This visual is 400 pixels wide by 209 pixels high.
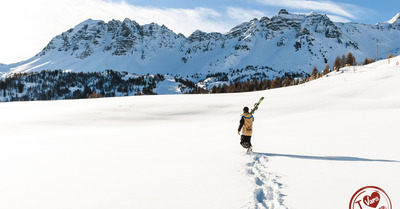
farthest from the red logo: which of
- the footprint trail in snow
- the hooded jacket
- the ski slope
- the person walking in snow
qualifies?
the hooded jacket

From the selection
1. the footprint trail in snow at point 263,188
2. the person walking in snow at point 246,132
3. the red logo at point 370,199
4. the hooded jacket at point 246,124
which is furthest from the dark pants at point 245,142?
the red logo at point 370,199

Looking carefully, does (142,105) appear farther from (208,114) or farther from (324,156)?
(324,156)

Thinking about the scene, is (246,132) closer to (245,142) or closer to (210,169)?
(245,142)

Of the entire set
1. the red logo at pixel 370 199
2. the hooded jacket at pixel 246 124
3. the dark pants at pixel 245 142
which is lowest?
the red logo at pixel 370 199

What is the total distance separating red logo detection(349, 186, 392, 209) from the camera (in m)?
4.29

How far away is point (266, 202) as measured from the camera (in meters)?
4.61

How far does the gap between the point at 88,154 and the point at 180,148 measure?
132 inches

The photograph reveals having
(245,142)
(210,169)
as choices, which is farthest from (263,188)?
(245,142)

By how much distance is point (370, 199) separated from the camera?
4.48 metres

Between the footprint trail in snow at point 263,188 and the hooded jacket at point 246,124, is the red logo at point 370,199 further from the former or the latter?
the hooded jacket at point 246,124

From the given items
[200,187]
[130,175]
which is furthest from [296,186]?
[130,175]

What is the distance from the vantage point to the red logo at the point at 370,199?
14.1 ft

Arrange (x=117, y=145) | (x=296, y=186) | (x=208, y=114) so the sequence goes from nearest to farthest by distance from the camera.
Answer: (x=296, y=186), (x=117, y=145), (x=208, y=114)

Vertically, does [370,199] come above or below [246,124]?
below
